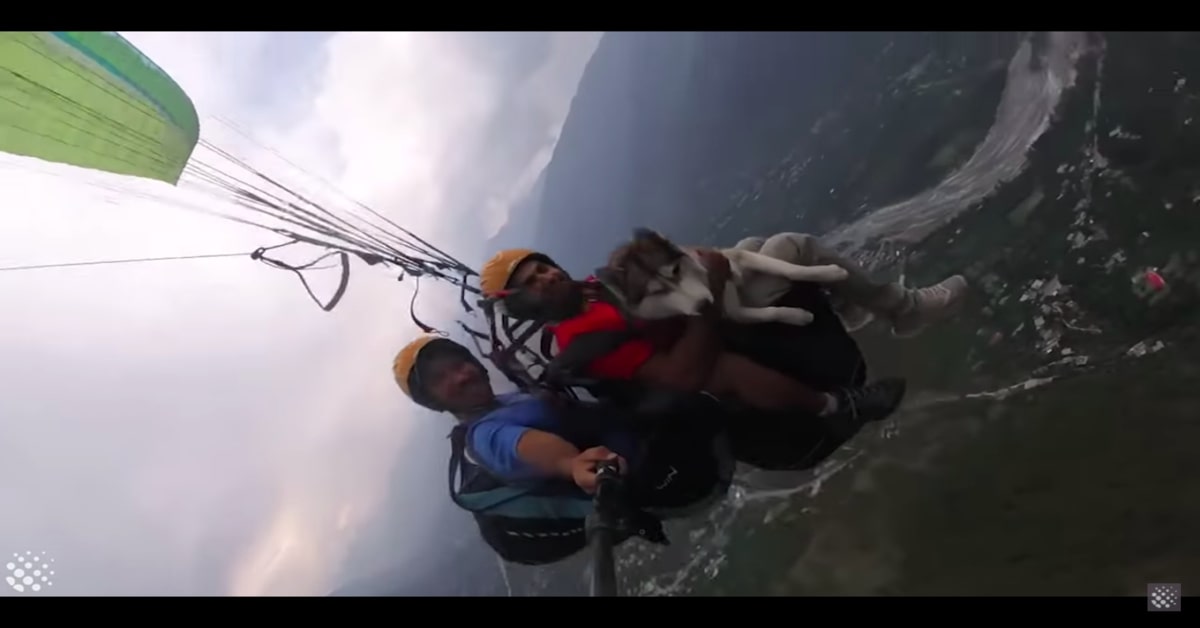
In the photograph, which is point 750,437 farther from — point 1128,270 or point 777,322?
point 1128,270

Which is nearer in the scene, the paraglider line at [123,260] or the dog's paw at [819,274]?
the dog's paw at [819,274]

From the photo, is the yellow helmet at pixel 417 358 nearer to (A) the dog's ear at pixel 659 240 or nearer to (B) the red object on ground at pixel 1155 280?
(A) the dog's ear at pixel 659 240

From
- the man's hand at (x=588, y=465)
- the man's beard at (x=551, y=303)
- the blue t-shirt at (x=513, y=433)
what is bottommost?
the man's hand at (x=588, y=465)

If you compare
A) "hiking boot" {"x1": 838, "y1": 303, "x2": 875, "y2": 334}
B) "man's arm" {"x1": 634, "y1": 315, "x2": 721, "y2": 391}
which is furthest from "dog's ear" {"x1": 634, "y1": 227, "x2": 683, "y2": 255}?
"hiking boot" {"x1": 838, "y1": 303, "x2": 875, "y2": 334}

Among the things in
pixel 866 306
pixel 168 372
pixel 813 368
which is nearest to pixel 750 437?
pixel 813 368

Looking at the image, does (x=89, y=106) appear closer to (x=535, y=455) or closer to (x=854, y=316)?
(x=535, y=455)

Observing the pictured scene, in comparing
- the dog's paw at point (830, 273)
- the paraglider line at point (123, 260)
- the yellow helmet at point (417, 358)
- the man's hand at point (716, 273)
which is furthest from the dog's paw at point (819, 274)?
the paraglider line at point (123, 260)
